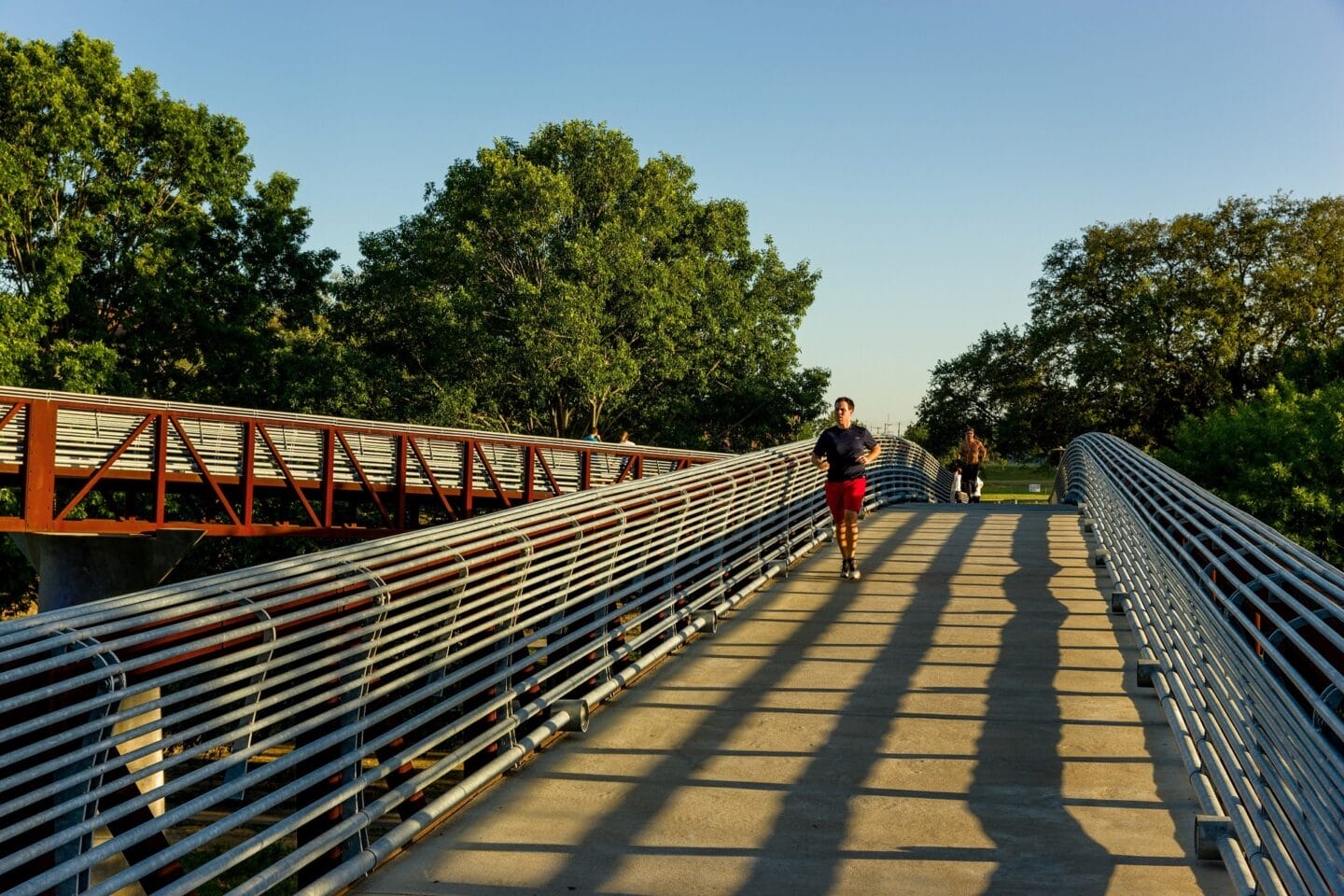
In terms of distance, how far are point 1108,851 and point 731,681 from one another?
305cm

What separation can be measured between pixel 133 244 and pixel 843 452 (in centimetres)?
2691

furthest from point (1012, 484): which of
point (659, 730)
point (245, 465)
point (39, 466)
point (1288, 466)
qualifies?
point (659, 730)

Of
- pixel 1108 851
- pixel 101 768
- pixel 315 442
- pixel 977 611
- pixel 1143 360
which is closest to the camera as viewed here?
pixel 101 768

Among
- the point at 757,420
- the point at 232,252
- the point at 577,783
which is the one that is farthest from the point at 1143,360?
the point at 577,783

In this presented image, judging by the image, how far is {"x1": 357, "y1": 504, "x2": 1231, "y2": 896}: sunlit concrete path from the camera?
4531mm

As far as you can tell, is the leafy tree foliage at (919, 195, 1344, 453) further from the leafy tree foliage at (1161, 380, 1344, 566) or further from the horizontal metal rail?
the horizontal metal rail

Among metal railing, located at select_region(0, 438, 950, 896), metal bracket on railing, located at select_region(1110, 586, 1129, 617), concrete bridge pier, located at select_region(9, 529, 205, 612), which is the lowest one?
concrete bridge pier, located at select_region(9, 529, 205, 612)

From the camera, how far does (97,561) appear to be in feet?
67.9

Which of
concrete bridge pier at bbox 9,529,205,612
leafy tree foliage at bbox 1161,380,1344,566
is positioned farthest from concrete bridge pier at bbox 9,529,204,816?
leafy tree foliage at bbox 1161,380,1344,566

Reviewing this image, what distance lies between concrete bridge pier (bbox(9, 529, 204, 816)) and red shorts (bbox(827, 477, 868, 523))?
40.0 feet

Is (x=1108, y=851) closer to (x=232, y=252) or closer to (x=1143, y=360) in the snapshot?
(x=232, y=252)

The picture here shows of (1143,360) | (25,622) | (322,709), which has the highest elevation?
(1143,360)

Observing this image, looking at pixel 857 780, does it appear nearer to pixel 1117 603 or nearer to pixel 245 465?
pixel 1117 603

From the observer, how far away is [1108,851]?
4730 mm
